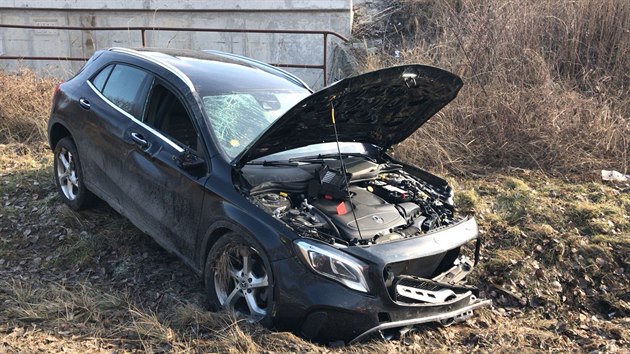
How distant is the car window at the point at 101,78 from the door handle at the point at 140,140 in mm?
1011

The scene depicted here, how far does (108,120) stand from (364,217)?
2524 millimetres

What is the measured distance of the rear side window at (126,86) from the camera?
15.3 ft

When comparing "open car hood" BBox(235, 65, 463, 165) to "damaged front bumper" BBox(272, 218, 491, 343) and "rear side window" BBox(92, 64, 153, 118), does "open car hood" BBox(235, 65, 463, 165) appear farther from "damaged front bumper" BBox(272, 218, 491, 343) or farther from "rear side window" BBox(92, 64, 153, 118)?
"rear side window" BBox(92, 64, 153, 118)

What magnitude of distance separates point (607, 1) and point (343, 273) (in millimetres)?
8363

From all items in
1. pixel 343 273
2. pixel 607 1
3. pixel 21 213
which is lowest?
pixel 21 213

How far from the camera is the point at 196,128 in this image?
13.5 feet

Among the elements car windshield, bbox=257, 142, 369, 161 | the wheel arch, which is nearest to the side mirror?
car windshield, bbox=257, 142, 369, 161

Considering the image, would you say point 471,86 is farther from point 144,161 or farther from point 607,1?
point 144,161

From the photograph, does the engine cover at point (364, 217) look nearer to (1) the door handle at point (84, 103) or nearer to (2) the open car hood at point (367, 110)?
(2) the open car hood at point (367, 110)

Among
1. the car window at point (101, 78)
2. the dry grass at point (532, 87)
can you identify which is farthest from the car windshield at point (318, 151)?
the dry grass at point (532, 87)

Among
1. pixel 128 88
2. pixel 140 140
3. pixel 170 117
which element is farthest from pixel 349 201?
pixel 128 88

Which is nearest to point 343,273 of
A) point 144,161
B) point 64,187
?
point 144,161

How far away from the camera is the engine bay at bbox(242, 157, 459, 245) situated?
3568 millimetres

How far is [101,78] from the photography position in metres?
5.26
